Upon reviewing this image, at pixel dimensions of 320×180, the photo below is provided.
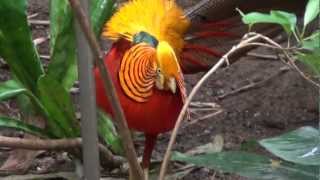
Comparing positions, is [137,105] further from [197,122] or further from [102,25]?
[197,122]

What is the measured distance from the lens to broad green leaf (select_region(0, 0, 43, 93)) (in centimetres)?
186

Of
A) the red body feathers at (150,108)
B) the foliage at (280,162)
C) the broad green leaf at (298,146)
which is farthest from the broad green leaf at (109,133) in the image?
the broad green leaf at (298,146)

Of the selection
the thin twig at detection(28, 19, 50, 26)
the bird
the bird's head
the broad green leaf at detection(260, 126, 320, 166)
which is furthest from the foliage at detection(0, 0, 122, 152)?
the thin twig at detection(28, 19, 50, 26)

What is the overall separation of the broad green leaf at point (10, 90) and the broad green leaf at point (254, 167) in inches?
30.4

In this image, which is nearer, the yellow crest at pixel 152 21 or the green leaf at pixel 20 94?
the yellow crest at pixel 152 21

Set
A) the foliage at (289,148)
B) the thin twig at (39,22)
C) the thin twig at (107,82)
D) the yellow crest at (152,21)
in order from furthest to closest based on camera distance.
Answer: the thin twig at (39,22)
the yellow crest at (152,21)
the foliage at (289,148)
the thin twig at (107,82)

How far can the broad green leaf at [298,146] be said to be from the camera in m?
1.10

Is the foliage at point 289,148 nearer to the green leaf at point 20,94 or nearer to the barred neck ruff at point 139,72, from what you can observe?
the barred neck ruff at point 139,72

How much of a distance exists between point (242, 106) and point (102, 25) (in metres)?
0.64

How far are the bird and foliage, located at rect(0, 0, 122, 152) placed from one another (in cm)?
17

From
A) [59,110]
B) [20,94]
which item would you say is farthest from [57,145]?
[20,94]

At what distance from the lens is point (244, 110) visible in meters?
2.41

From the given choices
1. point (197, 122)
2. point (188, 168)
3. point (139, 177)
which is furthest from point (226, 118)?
point (139, 177)

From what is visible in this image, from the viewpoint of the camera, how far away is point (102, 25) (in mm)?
2018
